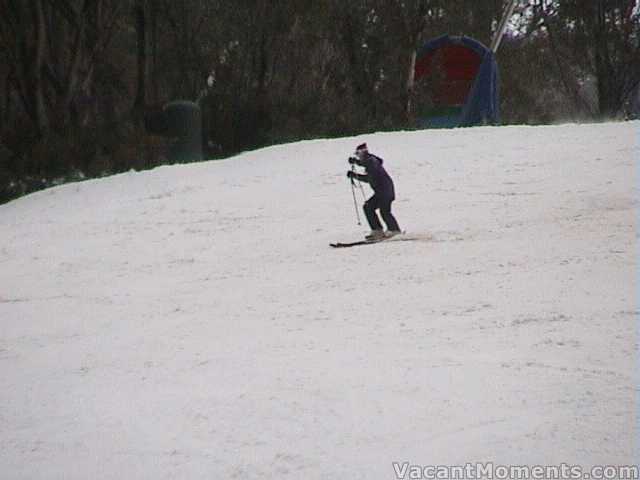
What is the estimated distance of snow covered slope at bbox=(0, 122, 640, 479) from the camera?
17.4ft

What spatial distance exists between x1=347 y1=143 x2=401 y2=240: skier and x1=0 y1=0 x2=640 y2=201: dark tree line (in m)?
8.42

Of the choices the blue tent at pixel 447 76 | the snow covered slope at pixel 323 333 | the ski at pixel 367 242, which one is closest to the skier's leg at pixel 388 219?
the ski at pixel 367 242

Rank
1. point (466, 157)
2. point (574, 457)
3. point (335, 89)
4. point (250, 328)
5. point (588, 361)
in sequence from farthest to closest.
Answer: point (335, 89), point (466, 157), point (250, 328), point (588, 361), point (574, 457)

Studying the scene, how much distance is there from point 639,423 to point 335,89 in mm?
23586

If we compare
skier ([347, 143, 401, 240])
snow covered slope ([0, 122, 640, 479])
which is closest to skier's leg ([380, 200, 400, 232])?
skier ([347, 143, 401, 240])

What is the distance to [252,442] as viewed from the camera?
541 centimetres

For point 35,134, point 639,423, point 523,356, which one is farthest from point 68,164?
point 639,423

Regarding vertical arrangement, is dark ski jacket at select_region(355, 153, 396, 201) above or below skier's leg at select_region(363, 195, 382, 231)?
above

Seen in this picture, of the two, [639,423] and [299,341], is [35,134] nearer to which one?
[299,341]

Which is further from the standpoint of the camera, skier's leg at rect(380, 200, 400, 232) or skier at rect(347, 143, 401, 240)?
skier's leg at rect(380, 200, 400, 232)

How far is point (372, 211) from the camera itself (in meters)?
11.0

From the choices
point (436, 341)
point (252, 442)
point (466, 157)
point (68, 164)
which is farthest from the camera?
point (68, 164)

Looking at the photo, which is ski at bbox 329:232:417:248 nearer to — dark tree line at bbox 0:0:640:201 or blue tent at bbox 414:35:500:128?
dark tree line at bbox 0:0:640:201

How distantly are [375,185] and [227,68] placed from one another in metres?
15.2
